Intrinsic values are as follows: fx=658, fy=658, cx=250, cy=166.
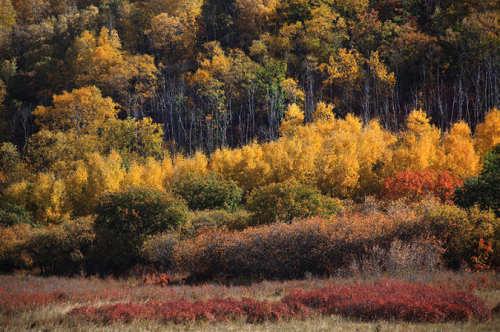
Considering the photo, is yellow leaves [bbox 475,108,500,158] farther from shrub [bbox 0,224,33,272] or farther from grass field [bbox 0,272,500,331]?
shrub [bbox 0,224,33,272]

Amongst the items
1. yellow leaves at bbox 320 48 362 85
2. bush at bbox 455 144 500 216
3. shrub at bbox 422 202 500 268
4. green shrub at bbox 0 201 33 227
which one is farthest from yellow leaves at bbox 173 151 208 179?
shrub at bbox 422 202 500 268

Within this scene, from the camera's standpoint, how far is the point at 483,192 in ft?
117

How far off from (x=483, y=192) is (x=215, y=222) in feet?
53.8

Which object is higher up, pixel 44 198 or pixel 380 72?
pixel 380 72

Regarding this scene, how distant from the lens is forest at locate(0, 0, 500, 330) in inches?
1021

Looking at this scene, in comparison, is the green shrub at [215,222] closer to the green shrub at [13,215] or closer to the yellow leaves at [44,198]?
the green shrub at [13,215]

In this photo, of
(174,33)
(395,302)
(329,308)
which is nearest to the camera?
(395,302)

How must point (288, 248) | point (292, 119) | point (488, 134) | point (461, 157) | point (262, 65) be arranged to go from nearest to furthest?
point (288, 248) → point (461, 157) → point (488, 134) → point (292, 119) → point (262, 65)

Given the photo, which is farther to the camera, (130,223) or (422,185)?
(422,185)

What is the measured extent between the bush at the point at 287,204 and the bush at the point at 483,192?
7894 mm

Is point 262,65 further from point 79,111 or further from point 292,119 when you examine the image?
point 79,111

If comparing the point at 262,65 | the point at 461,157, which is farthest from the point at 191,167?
the point at 262,65

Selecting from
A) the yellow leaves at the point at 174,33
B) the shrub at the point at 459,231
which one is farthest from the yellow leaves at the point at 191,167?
the yellow leaves at the point at 174,33

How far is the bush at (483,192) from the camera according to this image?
116 ft
